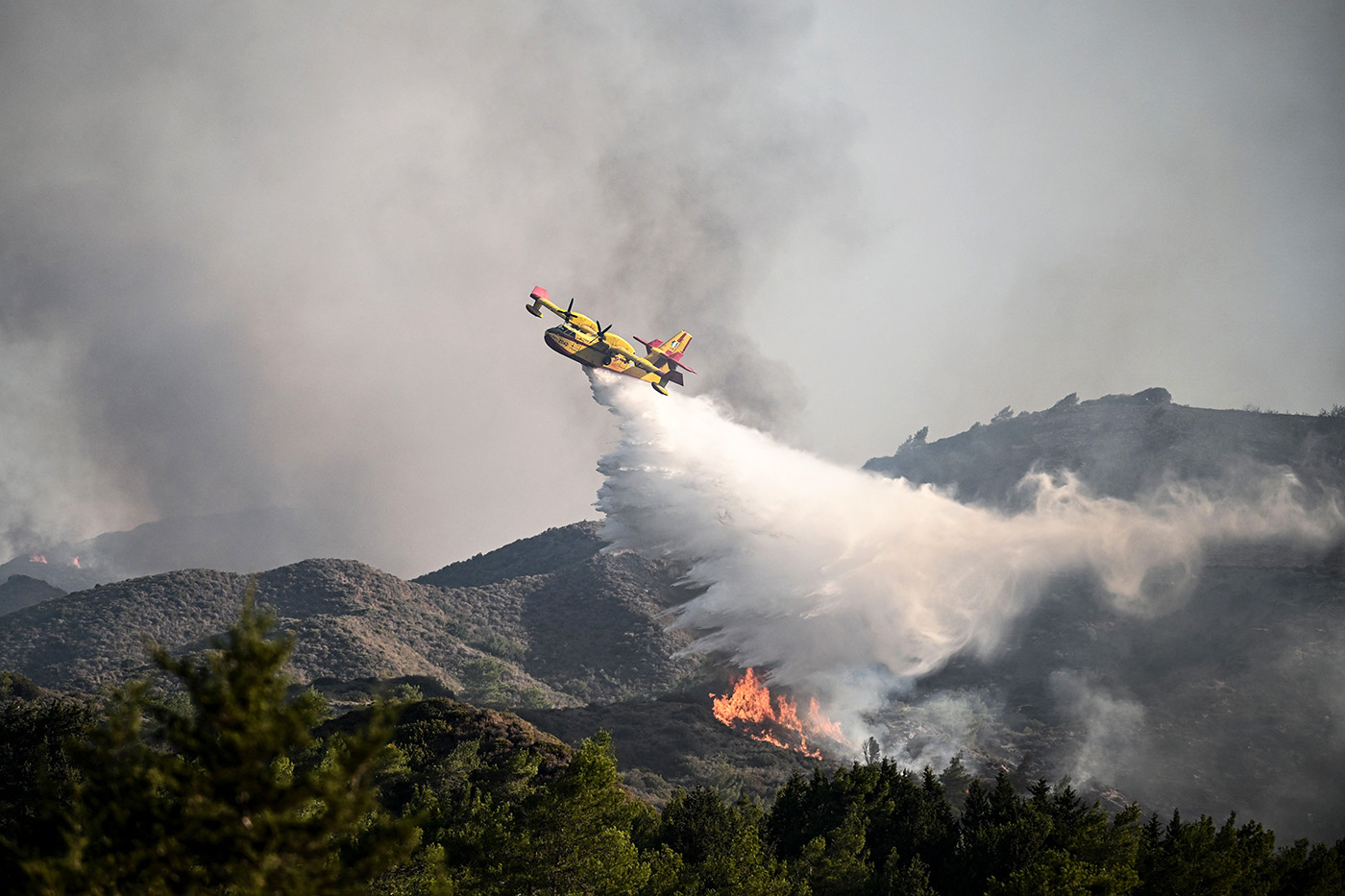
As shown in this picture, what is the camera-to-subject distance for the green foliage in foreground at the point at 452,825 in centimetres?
1087

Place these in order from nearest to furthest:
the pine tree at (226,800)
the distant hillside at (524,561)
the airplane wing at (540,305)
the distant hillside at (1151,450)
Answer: the pine tree at (226,800)
the airplane wing at (540,305)
the distant hillside at (1151,450)
the distant hillside at (524,561)

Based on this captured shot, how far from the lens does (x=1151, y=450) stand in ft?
538

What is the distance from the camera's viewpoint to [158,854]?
1120 cm

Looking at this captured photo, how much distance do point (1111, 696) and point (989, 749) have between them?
21.5 metres

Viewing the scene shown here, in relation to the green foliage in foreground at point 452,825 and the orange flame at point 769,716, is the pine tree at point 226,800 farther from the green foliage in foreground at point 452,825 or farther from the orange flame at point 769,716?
the orange flame at point 769,716

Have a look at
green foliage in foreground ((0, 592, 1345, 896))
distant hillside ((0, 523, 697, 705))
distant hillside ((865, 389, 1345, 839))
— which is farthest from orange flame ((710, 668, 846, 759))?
green foliage in foreground ((0, 592, 1345, 896))

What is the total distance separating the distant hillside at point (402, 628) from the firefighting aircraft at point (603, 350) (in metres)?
35.8

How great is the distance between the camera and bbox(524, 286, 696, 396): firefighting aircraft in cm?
7556

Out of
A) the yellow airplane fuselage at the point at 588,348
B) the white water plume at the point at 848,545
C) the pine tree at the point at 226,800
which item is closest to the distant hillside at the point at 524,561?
the white water plume at the point at 848,545

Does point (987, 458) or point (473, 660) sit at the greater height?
point (987, 458)

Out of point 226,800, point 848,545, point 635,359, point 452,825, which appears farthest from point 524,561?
point 226,800

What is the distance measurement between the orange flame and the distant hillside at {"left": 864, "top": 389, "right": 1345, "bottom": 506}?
85635 millimetres

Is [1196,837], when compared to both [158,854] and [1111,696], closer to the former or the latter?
[158,854]

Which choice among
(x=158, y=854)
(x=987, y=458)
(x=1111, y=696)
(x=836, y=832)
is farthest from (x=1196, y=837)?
(x=987, y=458)
